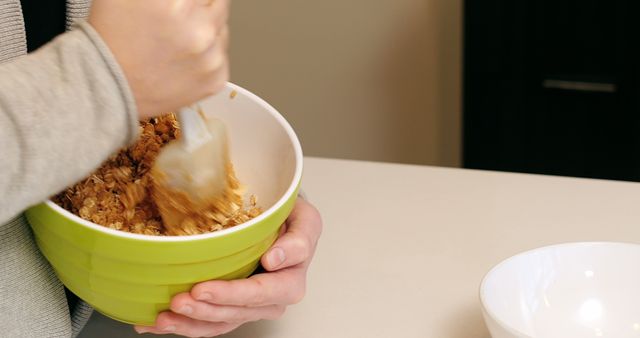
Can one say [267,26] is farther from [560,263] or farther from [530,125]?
[560,263]

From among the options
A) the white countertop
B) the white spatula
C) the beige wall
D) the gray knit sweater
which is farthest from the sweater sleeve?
the beige wall

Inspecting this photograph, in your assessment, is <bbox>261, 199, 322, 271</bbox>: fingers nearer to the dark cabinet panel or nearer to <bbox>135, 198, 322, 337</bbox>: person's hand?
<bbox>135, 198, 322, 337</bbox>: person's hand

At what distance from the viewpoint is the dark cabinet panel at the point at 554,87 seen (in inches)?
82.1

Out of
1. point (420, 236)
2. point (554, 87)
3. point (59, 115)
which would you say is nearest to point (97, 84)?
point (59, 115)

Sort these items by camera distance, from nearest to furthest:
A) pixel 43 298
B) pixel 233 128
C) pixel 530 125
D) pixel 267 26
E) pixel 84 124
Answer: pixel 84 124 → pixel 43 298 → pixel 233 128 → pixel 530 125 → pixel 267 26

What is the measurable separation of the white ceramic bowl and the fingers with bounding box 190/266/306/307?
19 cm

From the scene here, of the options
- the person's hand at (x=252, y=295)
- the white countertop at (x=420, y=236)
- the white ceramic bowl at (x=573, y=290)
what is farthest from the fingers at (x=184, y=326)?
the white ceramic bowl at (x=573, y=290)

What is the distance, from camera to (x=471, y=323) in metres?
0.91

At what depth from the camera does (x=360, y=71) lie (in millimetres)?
2518

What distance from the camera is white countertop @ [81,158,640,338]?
0.92m

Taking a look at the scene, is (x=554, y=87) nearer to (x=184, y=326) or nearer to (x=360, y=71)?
(x=360, y=71)

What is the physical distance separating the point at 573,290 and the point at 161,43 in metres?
0.50

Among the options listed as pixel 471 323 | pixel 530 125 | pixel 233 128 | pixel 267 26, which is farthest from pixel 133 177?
pixel 267 26

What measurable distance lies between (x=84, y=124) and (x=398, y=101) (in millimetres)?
1988
